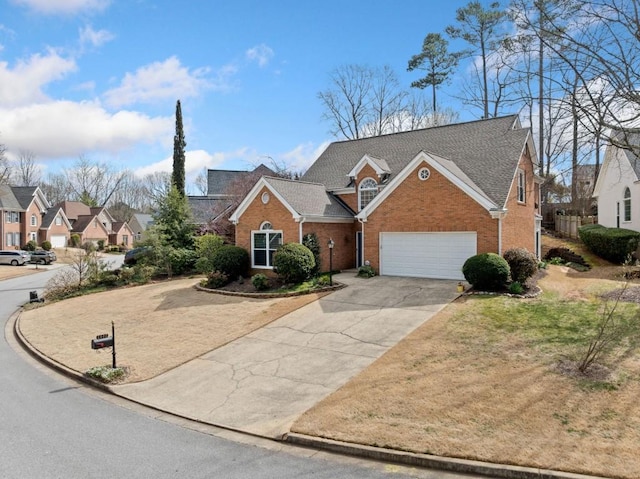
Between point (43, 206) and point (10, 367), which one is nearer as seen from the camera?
point (10, 367)

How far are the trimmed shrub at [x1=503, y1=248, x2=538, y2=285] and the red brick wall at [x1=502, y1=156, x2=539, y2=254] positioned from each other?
103 centimetres

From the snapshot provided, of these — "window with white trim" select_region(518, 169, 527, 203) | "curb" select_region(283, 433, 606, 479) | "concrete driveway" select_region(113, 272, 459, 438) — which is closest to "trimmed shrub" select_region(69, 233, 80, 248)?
"concrete driveway" select_region(113, 272, 459, 438)

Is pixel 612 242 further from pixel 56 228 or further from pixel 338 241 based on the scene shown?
pixel 56 228

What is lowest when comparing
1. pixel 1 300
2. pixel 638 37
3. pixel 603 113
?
pixel 1 300

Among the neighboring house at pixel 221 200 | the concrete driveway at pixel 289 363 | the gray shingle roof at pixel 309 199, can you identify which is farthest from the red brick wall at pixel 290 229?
the neighboring house at pixel 221 200

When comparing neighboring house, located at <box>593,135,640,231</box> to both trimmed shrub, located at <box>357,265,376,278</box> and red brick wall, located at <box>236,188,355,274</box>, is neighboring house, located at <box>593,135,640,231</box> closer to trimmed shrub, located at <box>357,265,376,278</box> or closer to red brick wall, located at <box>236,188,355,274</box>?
trimmed shrub, located at <box>357,265,376,278</box>

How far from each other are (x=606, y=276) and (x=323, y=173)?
624 inches

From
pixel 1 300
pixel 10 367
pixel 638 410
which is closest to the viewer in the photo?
pixel 638 410

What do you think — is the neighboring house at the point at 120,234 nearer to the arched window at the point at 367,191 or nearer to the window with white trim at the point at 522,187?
the arched window at the point at 367,191

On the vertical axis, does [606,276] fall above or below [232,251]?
below

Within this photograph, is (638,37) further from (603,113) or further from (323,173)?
(323,173)

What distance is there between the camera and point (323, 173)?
85.3 ft

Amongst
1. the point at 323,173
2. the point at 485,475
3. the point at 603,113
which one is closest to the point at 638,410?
the point at 485,475

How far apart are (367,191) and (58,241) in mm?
53866
